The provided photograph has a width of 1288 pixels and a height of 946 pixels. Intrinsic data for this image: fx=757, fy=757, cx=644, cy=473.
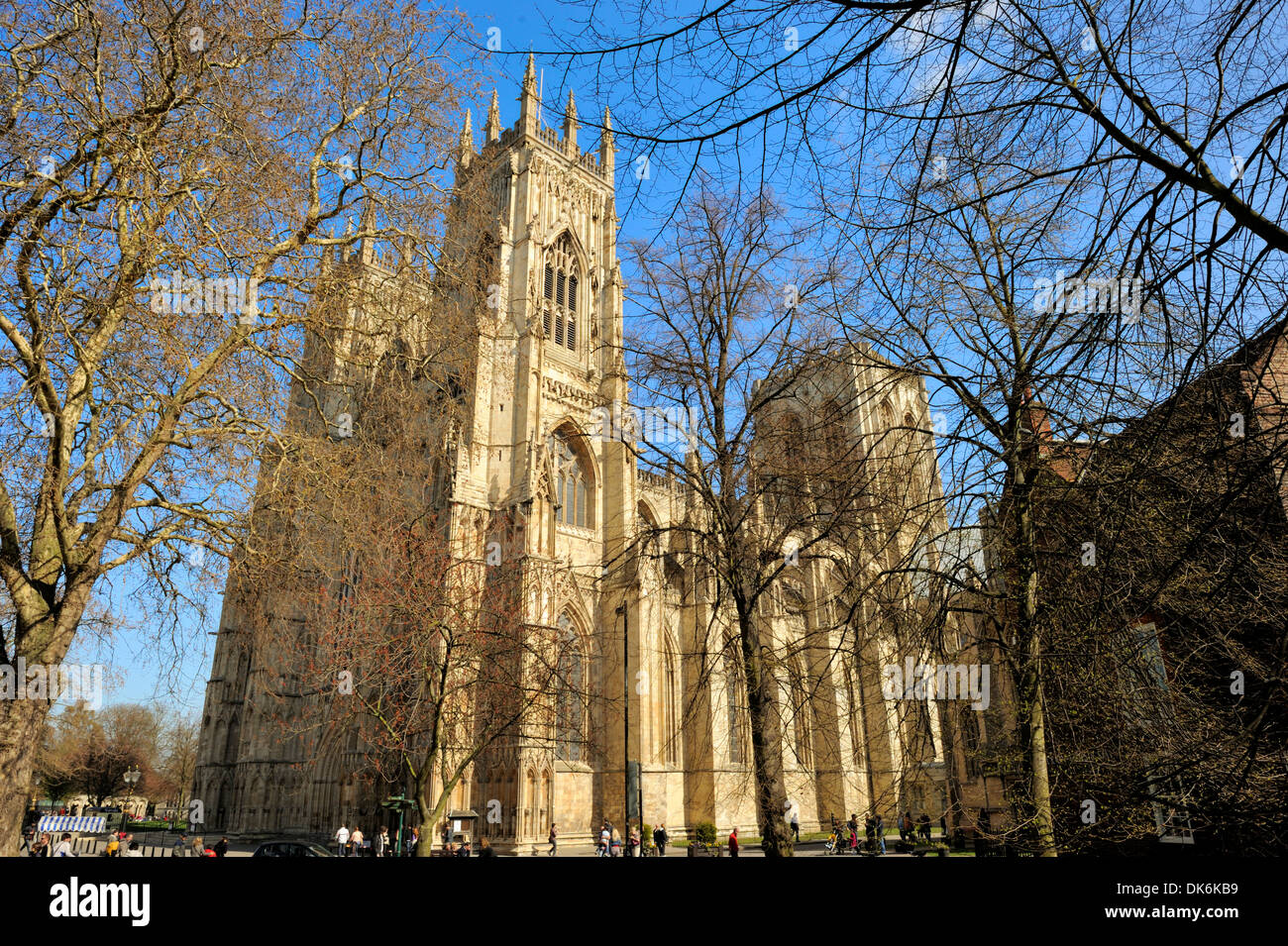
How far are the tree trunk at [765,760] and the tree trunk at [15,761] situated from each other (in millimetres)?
6703

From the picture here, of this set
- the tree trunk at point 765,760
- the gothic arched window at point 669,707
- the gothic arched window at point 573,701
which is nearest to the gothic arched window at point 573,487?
the gothic arched window at point 573,701

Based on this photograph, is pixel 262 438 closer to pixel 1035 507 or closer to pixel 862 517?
pixel 862 517

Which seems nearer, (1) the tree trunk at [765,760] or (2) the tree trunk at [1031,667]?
(2) the tree trunk at [1031,667]

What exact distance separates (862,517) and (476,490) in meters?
17.0

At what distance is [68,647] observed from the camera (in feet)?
23.5

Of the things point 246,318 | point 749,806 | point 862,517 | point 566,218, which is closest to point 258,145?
point 246,318

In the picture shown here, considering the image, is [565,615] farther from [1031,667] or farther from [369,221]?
[1031,667]

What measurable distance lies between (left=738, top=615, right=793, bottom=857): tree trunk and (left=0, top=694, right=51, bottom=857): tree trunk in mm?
6703

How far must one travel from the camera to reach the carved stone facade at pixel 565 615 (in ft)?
74.0

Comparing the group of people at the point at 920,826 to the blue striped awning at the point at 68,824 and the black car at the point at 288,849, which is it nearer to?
the black car at the point at 288,849

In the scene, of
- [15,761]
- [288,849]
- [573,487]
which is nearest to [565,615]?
[573,487]

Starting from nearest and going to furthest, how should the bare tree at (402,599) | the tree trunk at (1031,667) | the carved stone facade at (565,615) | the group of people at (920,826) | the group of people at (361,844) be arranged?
1. the tree trunk at (1031,667)
2. the group of people at (920,826)
3. the bare tree at (402,599)
4. the group of people at (361,844)
5. the carved stone facade at (565,615)

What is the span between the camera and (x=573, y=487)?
92.1ft

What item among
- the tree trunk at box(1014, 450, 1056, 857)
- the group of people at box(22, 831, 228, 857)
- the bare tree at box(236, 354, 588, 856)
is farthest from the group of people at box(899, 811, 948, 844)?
the group of people at box(22, 831, 228, 857)
